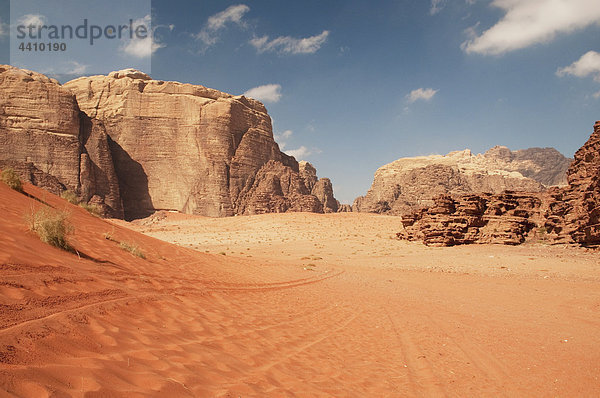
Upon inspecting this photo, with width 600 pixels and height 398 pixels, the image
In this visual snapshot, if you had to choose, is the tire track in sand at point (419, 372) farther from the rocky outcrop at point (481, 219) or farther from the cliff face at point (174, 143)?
the cliff face at point (174, 143)

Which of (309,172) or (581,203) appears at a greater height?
(309,172)

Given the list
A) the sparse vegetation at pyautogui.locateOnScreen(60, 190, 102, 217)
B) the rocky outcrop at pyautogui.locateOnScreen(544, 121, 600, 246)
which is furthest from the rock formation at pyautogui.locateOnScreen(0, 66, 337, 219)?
the rocky outcrop at pyautogui.locateOnScreen(544, 121, 600, 246)

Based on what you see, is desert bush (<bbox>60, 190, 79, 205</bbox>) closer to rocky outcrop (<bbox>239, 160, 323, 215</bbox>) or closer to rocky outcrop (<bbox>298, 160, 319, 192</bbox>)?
rocky outcrop (<bbox>239, 160, 323, 215</bbox>)

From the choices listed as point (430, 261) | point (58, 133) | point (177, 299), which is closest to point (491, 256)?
point (430, 261)

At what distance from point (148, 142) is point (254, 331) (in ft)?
205

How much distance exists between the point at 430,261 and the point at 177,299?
1661 centimetres

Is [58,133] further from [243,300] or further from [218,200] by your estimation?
[243,300]

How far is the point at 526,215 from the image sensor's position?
79.5ft

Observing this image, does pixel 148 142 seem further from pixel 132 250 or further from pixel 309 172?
pixel 132 250

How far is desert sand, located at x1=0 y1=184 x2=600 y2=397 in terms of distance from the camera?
2879 millimetres

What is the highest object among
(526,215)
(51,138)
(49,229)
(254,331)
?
(51,138)

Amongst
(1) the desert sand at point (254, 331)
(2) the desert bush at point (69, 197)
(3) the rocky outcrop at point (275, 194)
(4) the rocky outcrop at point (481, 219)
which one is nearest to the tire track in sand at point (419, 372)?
(1) the desert sand at point (254, 331)

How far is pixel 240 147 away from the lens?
62.2 metres

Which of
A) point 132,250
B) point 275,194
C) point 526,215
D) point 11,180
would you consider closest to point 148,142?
point 275,194
